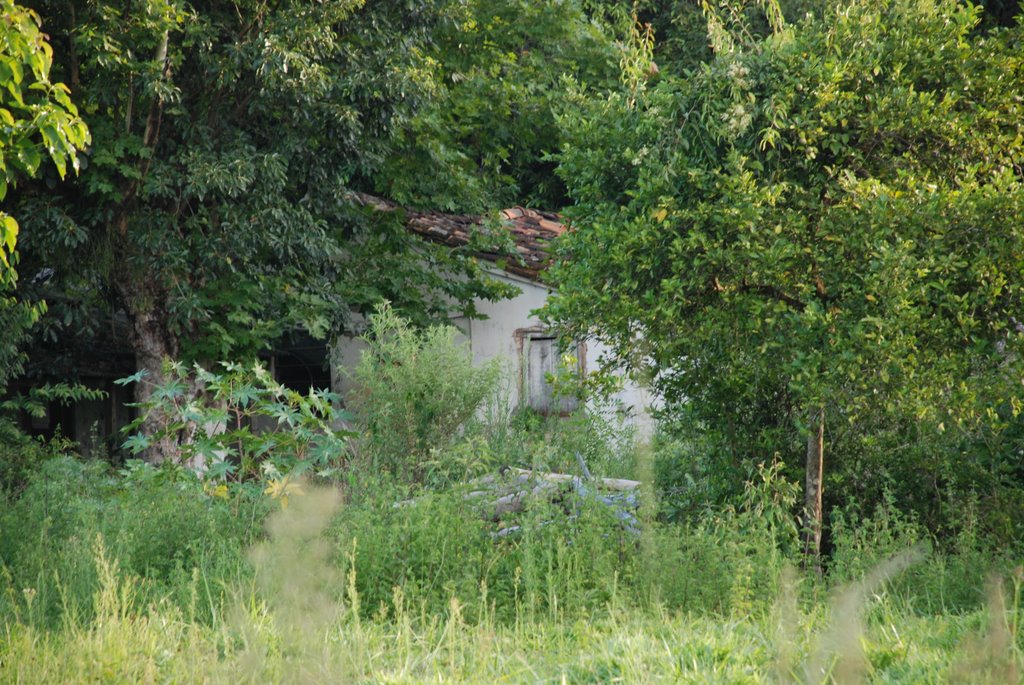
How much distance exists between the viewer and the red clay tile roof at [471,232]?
14.8 meters

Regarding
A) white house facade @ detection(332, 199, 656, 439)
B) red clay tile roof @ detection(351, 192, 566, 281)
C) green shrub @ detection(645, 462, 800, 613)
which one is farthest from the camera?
red clay tile roof @ detection(351, 192, 566, 281)

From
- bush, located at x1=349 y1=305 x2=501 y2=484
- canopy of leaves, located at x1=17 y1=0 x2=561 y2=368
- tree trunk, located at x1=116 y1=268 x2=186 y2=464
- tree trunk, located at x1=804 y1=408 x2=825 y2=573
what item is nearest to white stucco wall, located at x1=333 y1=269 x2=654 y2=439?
canopy of leaves, located at x1=17 y1=0 x2=561 y2=368

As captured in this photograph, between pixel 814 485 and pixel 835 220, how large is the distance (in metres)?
1.76

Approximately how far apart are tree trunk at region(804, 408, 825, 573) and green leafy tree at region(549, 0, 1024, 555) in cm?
1

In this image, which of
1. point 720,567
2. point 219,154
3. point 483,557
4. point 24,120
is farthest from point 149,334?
point 720,567

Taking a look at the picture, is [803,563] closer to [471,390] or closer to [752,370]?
[752,370]

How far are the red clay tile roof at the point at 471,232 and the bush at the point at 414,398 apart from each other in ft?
15.1

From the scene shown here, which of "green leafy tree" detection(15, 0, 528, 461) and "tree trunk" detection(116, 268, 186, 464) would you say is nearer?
"green leafy tree" detection(15, 0, 528, 461)

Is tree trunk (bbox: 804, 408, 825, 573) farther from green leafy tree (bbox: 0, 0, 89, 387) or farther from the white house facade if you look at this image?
the white house facade

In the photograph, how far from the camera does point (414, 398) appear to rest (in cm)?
940

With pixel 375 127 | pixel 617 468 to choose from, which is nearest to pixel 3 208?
pixel 375 127

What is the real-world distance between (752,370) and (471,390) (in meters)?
3.61

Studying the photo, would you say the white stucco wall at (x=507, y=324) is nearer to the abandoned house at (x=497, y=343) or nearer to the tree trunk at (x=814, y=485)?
the abandoned house at (x=497, y=343)

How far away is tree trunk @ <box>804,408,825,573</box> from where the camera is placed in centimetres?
670
